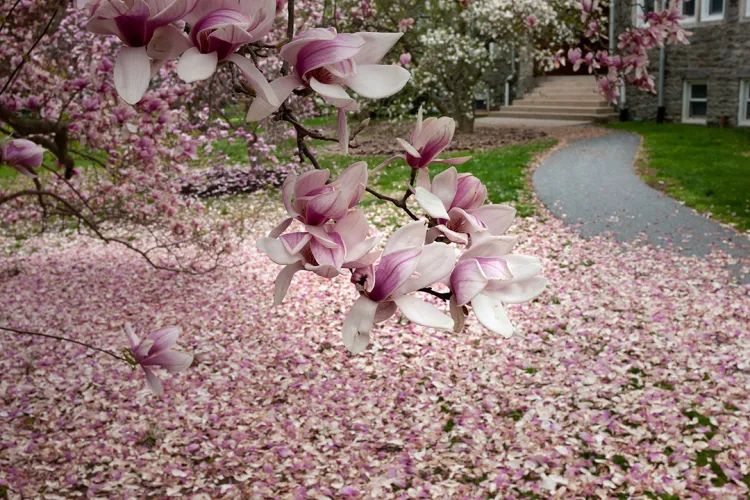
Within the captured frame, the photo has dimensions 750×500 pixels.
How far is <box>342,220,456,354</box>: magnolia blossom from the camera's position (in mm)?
767

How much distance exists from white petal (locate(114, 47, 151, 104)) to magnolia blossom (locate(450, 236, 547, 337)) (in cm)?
40

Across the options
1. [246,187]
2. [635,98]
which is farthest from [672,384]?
[635,98]

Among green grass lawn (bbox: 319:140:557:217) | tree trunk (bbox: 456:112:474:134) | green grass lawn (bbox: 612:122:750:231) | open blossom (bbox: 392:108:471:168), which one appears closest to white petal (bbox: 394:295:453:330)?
open blossom (bbox: 392:108:471:168)

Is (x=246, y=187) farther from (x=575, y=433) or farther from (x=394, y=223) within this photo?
(x=575, y=433)

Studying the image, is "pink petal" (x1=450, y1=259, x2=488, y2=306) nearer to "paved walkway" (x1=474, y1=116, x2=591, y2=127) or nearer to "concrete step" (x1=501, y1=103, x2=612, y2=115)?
"paved walkway" (x1=474, y1=116, x2=591, y2=127)

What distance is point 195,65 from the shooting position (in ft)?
2.30

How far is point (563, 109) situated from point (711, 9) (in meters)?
3.98

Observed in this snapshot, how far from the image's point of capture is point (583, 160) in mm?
11234

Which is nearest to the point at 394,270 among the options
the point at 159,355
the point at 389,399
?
the point at 159,355

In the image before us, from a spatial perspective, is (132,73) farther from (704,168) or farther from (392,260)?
(704,168)

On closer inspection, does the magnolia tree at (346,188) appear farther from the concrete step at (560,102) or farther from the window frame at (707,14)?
the concrete step at (560,102)

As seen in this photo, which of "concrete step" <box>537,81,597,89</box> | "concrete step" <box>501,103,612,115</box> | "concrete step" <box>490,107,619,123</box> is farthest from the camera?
"concrete step" <box>537,81,597,89</box>

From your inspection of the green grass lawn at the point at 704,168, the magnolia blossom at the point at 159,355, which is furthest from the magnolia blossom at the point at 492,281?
the green grass lawn at the point at 704,168

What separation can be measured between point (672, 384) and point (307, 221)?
382 centimetres
